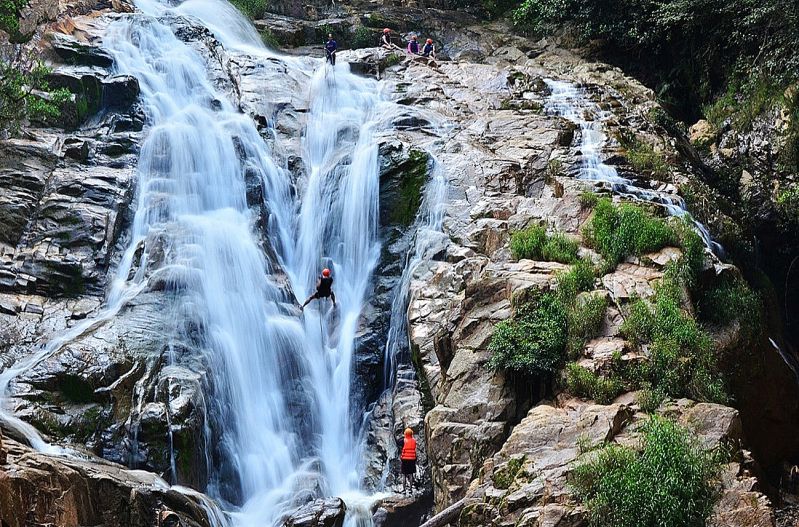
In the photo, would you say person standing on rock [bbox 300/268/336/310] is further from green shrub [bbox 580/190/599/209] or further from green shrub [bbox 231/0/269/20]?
green shrub [bbox 231/0/269/20]

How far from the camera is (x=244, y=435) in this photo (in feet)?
49.3

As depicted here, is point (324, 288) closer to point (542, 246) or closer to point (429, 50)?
point (542, 246)

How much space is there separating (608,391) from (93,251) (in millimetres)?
12185

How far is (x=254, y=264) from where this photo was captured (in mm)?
17969

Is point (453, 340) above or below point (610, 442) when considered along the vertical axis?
above

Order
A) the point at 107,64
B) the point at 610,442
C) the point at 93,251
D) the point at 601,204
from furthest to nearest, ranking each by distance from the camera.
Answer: the point at 107,64 → the point at 93,251 → the point at 601,204 → the point at 610,442

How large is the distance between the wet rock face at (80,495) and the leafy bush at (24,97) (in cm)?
1044

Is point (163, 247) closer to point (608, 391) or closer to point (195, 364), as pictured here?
point (195, 364)

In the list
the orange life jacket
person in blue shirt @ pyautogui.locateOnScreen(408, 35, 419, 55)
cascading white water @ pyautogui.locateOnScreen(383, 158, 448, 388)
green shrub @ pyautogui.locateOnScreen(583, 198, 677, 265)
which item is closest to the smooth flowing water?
cascading white water @ pyautogui.locateOnScreen(383, 158, 448, 388)

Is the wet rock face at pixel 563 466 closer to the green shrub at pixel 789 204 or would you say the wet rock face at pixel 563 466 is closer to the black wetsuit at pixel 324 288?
the black wetsuit at pixel 324 288

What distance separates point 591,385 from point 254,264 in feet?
30.9

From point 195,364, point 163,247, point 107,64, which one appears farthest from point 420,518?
point 107,64

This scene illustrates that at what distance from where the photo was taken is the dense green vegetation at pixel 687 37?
70.0 ft

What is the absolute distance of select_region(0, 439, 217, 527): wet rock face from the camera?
9.43m
